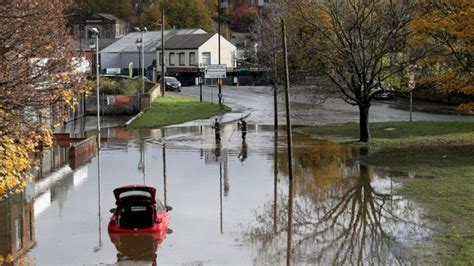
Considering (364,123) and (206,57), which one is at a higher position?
(206,57)

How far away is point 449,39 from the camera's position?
32.1 meters

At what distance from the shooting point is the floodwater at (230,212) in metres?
17.0

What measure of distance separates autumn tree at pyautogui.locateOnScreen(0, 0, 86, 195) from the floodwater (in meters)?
2.98

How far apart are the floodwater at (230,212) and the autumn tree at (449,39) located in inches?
207

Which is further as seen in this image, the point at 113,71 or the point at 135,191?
the point at 113,71

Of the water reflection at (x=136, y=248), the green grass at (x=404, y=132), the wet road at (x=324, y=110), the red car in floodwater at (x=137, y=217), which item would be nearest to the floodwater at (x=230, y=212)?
the water reflection at (x=136, y=248)

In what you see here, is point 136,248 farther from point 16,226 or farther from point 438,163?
point 438,163

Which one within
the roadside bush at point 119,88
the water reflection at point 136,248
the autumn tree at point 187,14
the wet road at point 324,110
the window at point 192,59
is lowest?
the water reflection at point 136,248

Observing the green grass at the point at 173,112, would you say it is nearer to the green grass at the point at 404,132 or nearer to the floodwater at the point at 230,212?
the green grass at the point at 404,132

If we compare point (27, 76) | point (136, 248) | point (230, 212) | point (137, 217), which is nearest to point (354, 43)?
point (230, 212)

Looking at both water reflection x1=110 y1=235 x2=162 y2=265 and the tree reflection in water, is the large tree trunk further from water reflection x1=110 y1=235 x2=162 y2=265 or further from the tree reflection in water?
water reflection x1=110 y1=235 x2=162 y2=265

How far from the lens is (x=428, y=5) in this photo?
3300 cm

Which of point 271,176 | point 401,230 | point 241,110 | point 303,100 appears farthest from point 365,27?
point 303,100

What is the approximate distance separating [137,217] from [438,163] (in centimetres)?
1452
